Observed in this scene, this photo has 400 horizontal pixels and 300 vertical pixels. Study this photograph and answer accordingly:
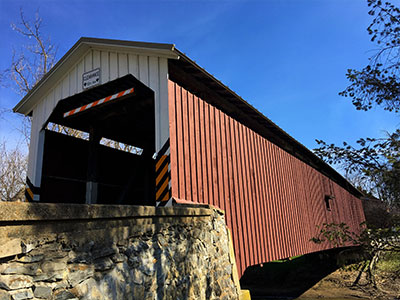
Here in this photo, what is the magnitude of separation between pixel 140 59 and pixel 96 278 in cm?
372

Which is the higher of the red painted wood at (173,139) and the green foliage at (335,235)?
the red painted wood at (173,139)

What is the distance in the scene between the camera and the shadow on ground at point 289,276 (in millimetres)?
14969

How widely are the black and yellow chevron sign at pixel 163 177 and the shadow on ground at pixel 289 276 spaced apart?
11842 millimetres

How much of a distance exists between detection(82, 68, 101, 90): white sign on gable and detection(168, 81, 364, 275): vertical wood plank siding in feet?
5.28

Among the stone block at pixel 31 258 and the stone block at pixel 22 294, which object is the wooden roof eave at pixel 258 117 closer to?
the stone block at pixel 31 258

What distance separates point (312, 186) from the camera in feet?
32.7

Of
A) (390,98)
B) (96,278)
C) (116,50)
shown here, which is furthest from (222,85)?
(96,278)

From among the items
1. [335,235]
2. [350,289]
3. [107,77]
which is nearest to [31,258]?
[107,77]

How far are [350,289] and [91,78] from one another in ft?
46.2

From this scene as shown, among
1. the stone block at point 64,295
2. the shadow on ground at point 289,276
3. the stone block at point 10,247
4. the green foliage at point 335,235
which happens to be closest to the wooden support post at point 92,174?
the stone block at point 64,295

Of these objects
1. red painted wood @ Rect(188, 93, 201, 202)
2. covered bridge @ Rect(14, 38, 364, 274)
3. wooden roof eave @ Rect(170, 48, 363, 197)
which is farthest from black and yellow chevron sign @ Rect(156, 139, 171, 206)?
wooden roof eave @ Rect(170, 48, 363, 197)

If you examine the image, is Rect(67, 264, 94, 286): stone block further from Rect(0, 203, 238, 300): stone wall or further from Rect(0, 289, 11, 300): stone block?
Rect(0, 289, 11, 300): stone block

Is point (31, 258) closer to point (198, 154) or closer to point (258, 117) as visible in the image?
point (198, 154)

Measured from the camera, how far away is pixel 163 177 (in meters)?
4.32
